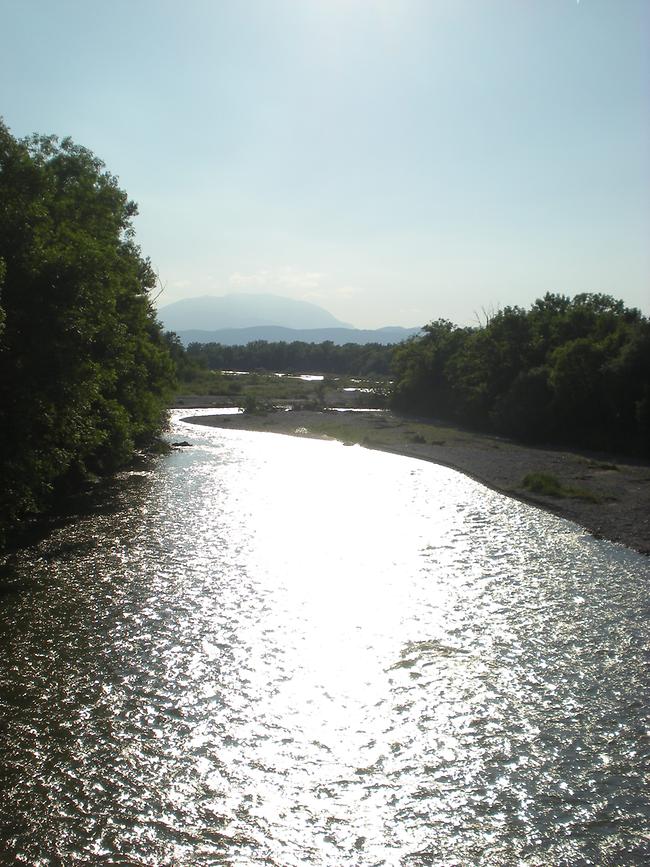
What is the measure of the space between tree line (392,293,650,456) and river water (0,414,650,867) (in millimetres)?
29265

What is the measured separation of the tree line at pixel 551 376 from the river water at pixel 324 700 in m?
29.3

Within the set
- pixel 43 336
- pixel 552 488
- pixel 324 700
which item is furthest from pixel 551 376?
pixel 324 700

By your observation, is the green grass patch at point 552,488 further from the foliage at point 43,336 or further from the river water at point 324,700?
the foliage at point 43,336

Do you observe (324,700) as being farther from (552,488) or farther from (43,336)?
(552,488)

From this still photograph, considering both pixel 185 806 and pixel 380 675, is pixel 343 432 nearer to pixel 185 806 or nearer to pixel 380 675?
pixel 380 675

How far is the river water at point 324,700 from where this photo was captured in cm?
1157

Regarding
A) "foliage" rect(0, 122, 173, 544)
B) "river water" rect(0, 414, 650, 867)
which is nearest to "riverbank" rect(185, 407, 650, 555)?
"river water" rect(0, 414, 650, 867)

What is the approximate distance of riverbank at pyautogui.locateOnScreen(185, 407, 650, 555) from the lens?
3344cm

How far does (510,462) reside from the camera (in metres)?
50.8

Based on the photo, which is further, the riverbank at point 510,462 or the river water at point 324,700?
the riverbank at point 510,462

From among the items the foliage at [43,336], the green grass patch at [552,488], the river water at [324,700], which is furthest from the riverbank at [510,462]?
the foliage at [43,336]

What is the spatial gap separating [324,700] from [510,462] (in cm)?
3701

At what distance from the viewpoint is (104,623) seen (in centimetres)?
2003

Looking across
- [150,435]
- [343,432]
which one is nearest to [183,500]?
[150,435]
